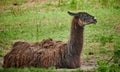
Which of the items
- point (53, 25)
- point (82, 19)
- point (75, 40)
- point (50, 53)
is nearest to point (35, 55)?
point (50, 53)

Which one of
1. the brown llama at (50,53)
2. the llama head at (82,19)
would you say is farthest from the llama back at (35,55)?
the llama head at (82,19)

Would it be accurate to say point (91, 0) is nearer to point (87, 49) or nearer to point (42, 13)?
point (42, 13)

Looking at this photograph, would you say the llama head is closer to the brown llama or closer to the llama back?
the brown llama

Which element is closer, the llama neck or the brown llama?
the brown llama

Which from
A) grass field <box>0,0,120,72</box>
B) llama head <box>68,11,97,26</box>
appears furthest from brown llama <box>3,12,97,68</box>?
grass field <box>0,0,120,72</box>

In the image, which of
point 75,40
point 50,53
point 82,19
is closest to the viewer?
point 50,53

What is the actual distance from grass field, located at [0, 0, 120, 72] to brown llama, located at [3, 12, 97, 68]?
1051 mm

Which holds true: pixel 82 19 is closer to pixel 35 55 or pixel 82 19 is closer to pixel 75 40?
pixel 75 40

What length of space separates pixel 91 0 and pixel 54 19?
415cm

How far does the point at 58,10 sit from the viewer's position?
69.5 ft

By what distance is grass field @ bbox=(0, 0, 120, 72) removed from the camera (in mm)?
14648

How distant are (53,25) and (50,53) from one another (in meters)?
6.73

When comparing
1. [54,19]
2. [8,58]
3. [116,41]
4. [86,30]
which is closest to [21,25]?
[54,19]

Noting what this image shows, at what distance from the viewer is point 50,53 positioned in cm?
1161
